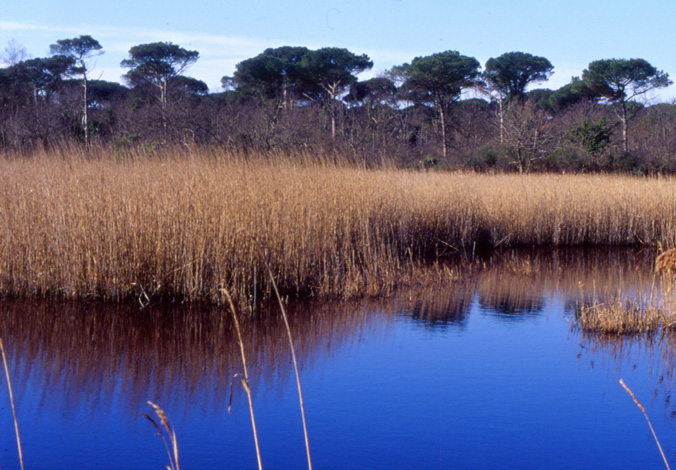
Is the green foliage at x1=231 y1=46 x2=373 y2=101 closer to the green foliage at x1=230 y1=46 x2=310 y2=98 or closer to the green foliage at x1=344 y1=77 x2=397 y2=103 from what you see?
the green foliage at x1=230 y1=46 x2=310 y2=98

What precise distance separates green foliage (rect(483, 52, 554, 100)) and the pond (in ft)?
89.6

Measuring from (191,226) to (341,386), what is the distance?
243 centimetres

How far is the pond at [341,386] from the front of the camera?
10.2 ft

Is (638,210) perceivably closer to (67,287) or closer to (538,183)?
(538,183)

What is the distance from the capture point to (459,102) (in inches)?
1276

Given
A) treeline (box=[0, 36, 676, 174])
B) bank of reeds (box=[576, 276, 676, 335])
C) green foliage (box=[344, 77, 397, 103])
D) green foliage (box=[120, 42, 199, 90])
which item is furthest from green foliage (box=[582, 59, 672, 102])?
bank of reeds (box=[576, 276, 676, 335])

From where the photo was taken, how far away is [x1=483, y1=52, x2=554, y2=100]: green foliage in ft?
104

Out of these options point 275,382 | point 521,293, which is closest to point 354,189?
point 521,293

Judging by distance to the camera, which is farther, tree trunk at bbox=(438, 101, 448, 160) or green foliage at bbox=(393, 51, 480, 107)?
green foliage at bbox=(393, 51, 480, 107)

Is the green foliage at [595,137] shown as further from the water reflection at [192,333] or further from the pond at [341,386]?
the pond at [341,386]

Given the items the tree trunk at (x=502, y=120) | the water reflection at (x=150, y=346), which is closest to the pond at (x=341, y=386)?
the water reflection at (x=150, y=346)

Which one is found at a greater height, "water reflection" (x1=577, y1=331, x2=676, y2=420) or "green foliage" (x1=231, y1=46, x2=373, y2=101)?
"green foliage" (x1=231, y1=46, x2=373, y2=101)

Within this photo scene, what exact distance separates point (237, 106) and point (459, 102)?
11357 mm

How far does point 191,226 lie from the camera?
5.75 meters
